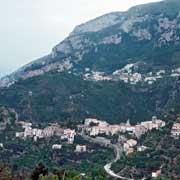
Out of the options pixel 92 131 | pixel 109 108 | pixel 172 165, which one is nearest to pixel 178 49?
pixel 109 108

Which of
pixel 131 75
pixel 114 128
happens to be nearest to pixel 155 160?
pixel 114 128

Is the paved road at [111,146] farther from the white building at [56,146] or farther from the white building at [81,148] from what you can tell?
the white building at [56,146]

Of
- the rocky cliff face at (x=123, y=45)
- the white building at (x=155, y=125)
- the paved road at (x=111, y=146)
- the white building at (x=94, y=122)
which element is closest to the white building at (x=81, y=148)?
the paved road at (x=111, y=146)

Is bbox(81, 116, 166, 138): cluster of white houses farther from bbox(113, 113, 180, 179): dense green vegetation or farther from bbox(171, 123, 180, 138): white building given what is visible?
bbox(113, 113, 180, 179): dense green vegetation

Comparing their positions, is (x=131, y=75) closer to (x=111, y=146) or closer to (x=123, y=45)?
(x=123, y=45)

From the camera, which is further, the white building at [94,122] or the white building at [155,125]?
the white building at [94,122]

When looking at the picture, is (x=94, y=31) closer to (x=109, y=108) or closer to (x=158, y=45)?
(x=158, y=45)
